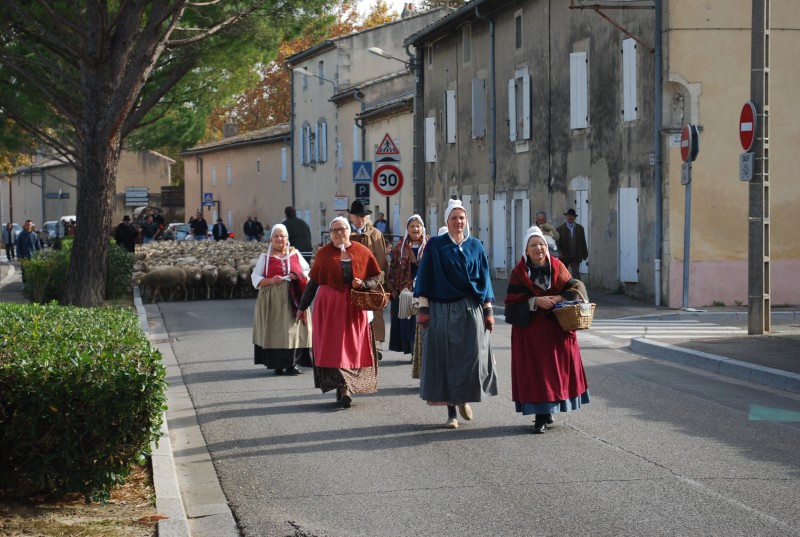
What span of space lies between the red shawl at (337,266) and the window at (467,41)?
2439cm

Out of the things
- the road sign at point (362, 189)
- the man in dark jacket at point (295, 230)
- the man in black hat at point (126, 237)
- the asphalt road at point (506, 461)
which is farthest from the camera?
the man in black hat at point (126, 237)

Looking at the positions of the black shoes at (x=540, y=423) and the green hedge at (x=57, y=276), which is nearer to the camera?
the black shoes at (x=540, y=423)

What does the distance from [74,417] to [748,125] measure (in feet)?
36.6

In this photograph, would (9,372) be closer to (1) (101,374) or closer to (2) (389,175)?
(1) (101,374)

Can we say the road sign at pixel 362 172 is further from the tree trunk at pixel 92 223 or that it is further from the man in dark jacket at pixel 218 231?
the man in dark jacket at pixel 218 231

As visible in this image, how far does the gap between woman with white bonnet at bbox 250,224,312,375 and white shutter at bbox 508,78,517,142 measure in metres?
18.3

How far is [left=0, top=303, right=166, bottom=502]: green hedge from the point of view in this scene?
6875mm

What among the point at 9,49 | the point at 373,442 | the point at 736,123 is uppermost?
the point at 9,49

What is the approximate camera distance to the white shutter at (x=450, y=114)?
3656 centimetres

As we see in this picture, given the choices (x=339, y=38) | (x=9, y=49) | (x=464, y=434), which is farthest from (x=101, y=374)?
(x=339, y=38)

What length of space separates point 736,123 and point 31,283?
1371 centimetres

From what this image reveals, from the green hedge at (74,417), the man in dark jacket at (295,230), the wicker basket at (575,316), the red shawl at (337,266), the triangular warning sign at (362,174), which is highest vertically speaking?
the triangular warning sign at (362,174)

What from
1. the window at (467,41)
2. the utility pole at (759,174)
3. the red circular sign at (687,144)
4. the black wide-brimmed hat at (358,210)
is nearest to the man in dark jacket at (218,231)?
the window at (467,41)

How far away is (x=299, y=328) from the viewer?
13281 mm
